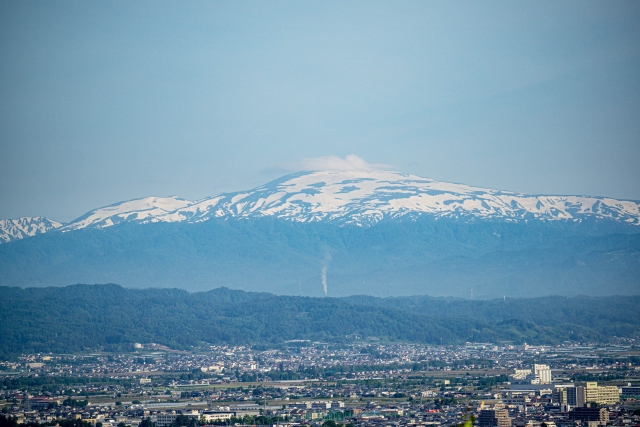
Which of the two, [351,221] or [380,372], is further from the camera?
[351,221]

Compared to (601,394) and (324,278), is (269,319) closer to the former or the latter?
(324,278)

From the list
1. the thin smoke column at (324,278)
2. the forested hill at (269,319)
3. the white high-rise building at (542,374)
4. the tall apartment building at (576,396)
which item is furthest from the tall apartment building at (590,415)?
the thin smoke column at (324,278)

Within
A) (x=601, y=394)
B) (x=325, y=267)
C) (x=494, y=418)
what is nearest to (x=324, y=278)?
(x=325, y=267)

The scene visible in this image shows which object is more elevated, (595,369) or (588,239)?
(588,239)

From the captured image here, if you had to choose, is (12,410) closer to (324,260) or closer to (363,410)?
(363,410)

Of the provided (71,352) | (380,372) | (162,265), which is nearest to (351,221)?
(162,265)

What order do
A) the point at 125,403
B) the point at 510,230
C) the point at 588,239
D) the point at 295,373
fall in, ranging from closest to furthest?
the point at 125,403, the point at 295,373, the point at 588,239, the point at 510,230
